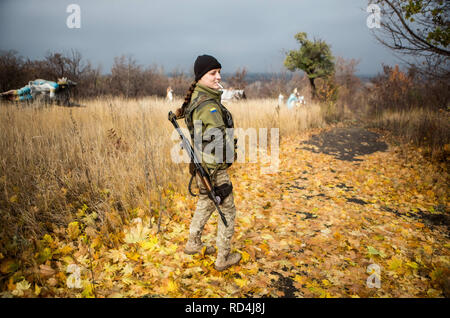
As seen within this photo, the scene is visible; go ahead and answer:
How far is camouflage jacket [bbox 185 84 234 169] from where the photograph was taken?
202cm

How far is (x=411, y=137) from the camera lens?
743cm

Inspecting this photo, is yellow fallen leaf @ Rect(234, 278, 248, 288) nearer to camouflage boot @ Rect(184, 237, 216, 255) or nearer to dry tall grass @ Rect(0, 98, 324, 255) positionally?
camouflage boot @ Rect(184, 237, 216, 255)

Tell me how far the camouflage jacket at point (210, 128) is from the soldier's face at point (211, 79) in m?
0.06

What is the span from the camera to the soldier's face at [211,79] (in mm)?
2146

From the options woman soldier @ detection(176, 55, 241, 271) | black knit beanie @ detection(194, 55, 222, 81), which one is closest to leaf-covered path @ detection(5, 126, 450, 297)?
woman soldier @ detection(176, 55, 241, 271)

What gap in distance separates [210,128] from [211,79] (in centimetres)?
53

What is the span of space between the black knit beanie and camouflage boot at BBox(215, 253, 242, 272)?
6.66ft

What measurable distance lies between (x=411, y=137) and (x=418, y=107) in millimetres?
3643

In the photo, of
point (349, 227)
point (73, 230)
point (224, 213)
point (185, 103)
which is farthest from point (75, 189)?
point (349, 227)

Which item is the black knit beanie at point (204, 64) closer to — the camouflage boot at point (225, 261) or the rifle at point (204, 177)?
the rifle at point (204, 177)

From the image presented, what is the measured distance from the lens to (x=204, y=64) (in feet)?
7.01

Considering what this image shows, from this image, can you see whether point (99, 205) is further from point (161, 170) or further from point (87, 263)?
point (161, 170)

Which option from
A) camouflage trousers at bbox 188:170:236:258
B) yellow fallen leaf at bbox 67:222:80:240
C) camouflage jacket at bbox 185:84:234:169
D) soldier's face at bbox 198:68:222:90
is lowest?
yellow fallen leaf at bbox 67:222:80:240
